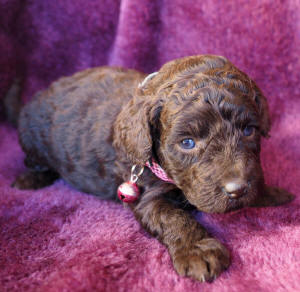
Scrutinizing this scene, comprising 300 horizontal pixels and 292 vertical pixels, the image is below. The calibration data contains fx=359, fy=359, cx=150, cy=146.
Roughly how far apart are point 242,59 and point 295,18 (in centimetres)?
65

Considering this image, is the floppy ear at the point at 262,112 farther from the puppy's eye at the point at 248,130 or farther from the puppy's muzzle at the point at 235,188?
the puppy's muzzle at the point at 235,188

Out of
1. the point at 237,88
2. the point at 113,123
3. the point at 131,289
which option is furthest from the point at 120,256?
the point at 237,88

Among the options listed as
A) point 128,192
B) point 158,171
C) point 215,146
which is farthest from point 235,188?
point 128,192

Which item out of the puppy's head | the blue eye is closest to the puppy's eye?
the puppy's head

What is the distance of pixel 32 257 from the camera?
2316mm

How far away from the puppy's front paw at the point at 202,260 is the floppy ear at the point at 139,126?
65 centimetres

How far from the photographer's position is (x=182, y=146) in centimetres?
229

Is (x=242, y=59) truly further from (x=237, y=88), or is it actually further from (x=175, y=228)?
(x=175, y=228)

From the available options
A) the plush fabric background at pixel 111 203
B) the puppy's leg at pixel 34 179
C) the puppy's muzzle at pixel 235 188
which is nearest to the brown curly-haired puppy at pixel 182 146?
the puppy's muzzle at pixel 235 188

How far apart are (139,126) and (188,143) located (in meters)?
0.35

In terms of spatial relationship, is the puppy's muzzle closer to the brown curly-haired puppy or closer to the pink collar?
the brown curly-haired puppy

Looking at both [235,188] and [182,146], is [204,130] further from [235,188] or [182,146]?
[235,188]

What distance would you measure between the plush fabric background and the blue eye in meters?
0.65

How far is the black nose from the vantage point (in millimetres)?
2016
